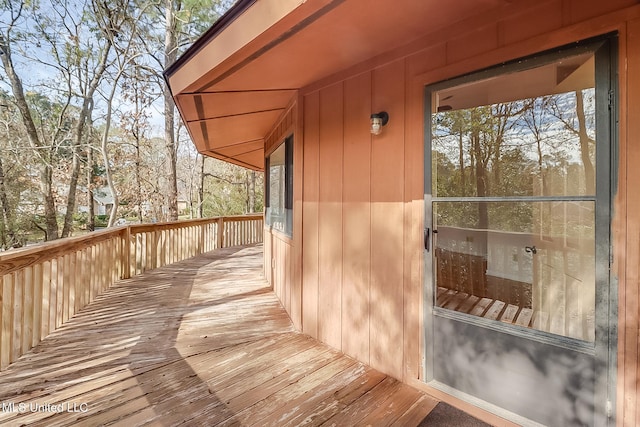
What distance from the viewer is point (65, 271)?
324 cm

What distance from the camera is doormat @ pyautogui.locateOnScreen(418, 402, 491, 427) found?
167 cm

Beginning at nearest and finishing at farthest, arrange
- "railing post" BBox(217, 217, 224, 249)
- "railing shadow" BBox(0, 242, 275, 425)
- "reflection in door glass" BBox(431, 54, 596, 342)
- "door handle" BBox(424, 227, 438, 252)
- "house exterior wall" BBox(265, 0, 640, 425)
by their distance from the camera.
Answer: "house exterior wall" BBox(265, 0, 640, 425), "reflection in door glass" BBox(431, 54, 596, 342), "railing shadow" BBox(0, 242, 275, 425), "door handle" BBox(424, 227, 438, 252), "railing post" BBox(217, 217, 224, 249)

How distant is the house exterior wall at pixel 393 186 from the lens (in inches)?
52.3

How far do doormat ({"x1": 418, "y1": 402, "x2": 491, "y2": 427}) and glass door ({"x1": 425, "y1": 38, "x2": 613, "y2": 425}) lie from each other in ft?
0.38

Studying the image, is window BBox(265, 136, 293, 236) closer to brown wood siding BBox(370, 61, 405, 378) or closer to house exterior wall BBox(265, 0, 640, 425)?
house exterior wall BBox(265, 0, 640, 425)

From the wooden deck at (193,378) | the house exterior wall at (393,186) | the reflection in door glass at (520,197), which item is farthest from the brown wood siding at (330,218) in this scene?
the reflection in door glass at (520,197)

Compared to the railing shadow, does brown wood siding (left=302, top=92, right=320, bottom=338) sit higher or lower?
higher

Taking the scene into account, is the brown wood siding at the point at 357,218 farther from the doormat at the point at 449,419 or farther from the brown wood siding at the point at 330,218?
the doormat at the point at 449,419

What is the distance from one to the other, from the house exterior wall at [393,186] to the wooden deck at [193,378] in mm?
268

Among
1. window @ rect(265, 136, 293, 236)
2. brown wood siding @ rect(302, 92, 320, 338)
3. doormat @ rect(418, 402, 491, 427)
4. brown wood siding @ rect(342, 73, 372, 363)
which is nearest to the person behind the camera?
doormat @ rect(418, 402, 491, 427)

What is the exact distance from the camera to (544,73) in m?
1.58

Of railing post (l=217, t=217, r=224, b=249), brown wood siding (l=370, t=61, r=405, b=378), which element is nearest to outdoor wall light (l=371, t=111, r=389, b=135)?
brown wood siding (l=370, t=61, r=405, b=378)

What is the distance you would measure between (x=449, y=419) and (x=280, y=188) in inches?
134

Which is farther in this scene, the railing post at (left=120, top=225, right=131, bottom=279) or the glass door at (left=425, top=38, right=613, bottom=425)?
the railing post at (left=120, top=225, right=131, bottom=279)
